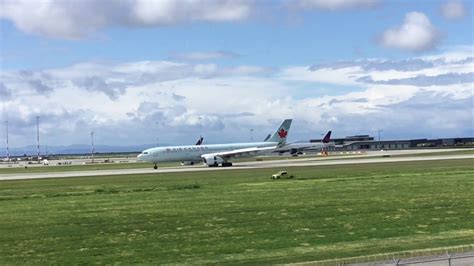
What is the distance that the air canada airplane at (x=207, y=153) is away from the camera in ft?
302

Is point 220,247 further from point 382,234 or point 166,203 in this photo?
point 166,203

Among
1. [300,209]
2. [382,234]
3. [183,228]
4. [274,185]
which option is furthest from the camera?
[274,185]

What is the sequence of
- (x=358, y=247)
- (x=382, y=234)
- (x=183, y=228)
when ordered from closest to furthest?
(x=358, y=247), (x=382, y=234), (x=183, y=228)

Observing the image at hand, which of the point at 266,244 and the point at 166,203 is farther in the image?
the point at 166,203

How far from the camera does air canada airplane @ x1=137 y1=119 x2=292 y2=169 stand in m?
92.0

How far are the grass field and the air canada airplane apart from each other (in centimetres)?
5255

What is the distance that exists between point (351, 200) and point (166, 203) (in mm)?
9770

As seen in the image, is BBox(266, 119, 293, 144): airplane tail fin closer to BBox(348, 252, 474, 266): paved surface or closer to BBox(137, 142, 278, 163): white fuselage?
BBox(137, 142, 278, 163): white fuselage

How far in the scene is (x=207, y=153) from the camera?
96.1 m

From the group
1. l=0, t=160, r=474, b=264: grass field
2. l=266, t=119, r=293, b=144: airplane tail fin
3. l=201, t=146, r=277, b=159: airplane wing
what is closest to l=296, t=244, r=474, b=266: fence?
l=0, t=160, r=474, b=264: grass field

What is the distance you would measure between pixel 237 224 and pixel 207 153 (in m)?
71.8

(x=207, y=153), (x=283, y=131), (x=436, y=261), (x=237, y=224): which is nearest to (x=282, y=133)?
(x=283, y=131)

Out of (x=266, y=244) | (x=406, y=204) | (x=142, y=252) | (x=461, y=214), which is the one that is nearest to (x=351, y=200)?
(x=406, y=204)

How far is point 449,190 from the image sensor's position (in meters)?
34.9
